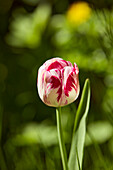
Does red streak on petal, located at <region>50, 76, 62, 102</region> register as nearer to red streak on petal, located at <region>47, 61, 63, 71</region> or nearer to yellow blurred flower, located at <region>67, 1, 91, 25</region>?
red streak on petal, located at <region>47, 61, 63, 71</region>

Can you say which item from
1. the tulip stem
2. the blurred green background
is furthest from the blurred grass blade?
the blurred green background

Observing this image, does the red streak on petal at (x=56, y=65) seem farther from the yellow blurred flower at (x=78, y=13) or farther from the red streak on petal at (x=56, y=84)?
the yellow blurred flower at (x=78, y=13)

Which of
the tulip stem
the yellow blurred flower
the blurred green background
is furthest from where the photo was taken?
the yellow blurred flower

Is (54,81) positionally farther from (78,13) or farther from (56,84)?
(78,13)

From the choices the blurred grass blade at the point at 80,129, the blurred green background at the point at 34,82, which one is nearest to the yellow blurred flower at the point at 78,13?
the blurred green background at the point at 34,82

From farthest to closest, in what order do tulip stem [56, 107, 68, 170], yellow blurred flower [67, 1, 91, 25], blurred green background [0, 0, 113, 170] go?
1. yellow blurred flower [67, 1, 91, 25]
2. blurred green background [0, 0, 113, 170]
3. tulip stem [56, 107, 68, 170]

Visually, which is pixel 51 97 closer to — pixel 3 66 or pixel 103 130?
pixel 103 130
